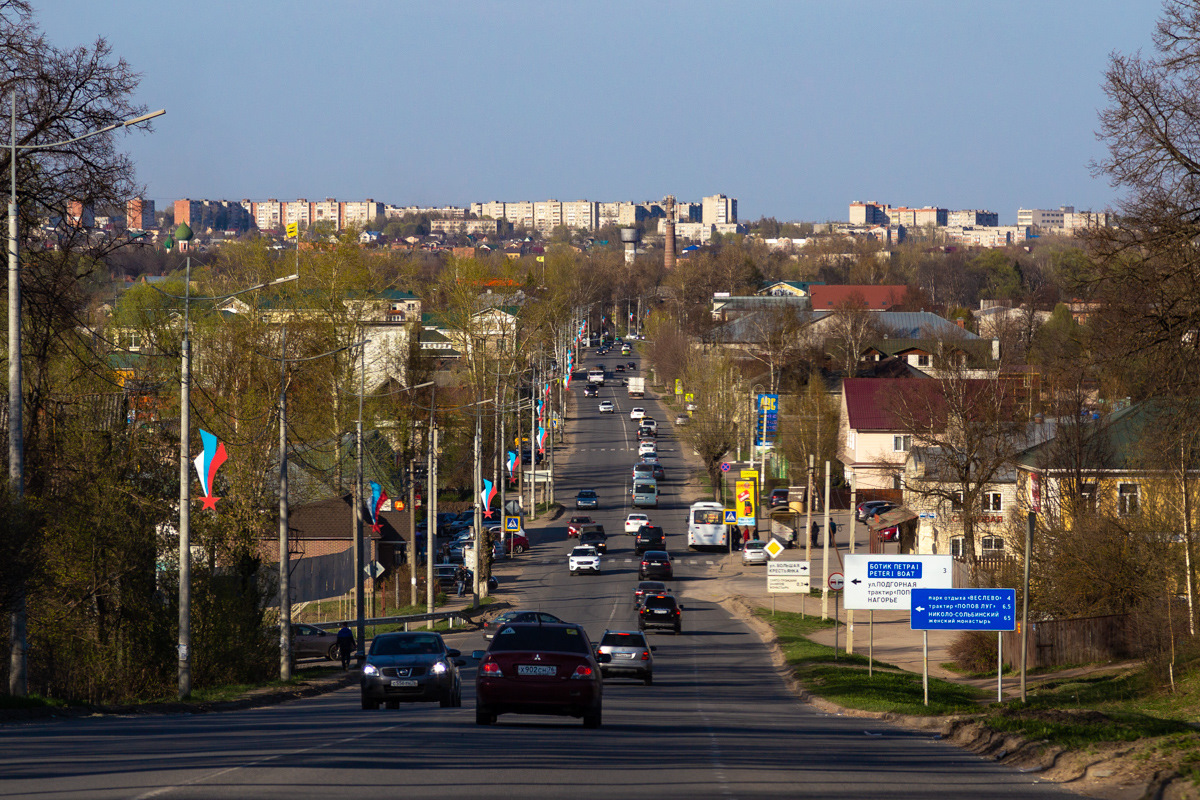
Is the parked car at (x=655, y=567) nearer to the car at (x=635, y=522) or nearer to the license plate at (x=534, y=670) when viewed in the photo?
the car at (x=635, y=522)

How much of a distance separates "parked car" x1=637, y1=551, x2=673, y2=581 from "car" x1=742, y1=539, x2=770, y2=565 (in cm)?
780

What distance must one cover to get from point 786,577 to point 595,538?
87.1 feet

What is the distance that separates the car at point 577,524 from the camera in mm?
74500

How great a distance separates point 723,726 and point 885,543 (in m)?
49.2

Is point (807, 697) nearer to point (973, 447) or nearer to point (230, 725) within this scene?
A: point (230, 725)

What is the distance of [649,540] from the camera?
219 feet

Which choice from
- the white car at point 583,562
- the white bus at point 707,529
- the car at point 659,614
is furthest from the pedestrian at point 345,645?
the white bus at point 707,529

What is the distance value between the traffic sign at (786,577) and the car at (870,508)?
34.1 m

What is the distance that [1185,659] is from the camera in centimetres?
2783

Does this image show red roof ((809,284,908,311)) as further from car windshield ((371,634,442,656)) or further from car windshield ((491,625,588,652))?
car windshield ((491,625,588,652))

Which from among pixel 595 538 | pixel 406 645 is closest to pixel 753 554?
pixel 595 538

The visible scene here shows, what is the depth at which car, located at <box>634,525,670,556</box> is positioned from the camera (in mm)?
66500

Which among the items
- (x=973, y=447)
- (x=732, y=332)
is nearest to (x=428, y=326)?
(x=732, y=332)

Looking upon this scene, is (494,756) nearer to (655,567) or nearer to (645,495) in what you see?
(655,567)
